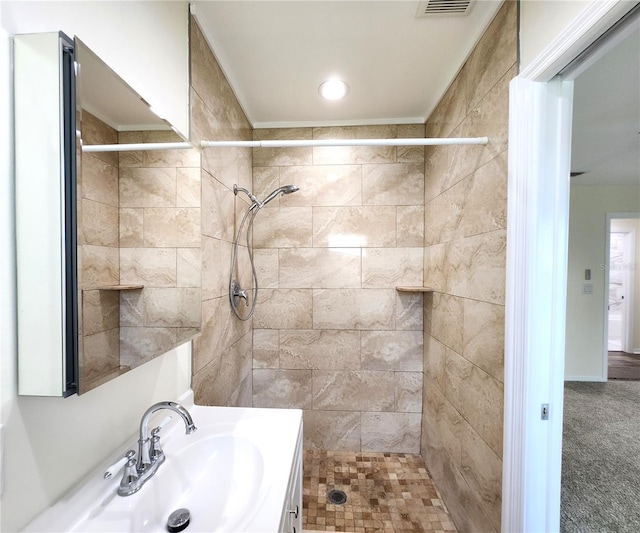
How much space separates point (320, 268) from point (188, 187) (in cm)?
115

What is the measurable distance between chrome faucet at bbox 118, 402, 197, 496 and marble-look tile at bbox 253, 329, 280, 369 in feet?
4.23

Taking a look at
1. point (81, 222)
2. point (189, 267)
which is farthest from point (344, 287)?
point (81, 222)

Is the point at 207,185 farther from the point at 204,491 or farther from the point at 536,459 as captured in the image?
the point at 536,459

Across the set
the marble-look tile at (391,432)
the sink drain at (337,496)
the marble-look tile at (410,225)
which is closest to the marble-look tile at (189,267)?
the marble-look tile at (410,225)

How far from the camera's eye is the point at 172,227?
40.1 inches

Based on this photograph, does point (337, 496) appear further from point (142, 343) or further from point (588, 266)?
point (588, 266)

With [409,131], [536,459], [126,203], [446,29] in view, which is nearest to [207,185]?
[126,203]

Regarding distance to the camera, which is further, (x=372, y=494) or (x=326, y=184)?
(x=326, y=184)

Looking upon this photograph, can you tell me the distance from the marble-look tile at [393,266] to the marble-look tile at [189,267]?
1223 mm

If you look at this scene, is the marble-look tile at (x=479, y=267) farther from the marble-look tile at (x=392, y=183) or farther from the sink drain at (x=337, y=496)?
the sink drain at (x=337, y=496)

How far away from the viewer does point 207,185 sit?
130 cm

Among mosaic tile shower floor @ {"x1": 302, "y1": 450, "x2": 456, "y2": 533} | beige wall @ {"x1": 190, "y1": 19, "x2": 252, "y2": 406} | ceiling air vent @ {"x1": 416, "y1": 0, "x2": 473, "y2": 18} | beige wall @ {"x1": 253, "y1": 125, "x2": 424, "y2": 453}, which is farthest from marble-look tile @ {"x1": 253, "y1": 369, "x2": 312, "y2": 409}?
ceiling air vent @ {"x1": 416, "y1": 0, "x2": 473, "y2": 18}

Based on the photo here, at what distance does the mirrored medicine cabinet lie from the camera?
55cm

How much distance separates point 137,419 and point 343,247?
1535 millimetres
